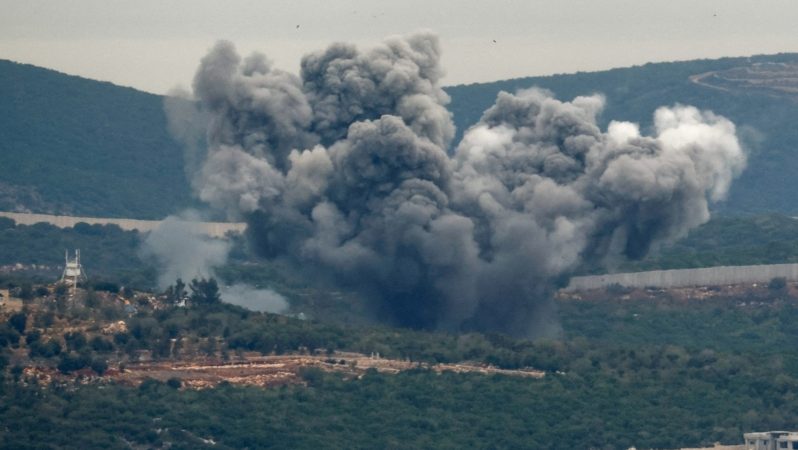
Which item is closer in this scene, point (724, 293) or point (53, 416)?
point (53, 416)

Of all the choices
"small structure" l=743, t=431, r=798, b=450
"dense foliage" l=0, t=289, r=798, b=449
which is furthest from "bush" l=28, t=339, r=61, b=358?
"small structure" l=743, t=431, r=798, b=450

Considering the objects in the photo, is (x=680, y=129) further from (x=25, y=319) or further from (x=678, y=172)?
(x=25, y=319)

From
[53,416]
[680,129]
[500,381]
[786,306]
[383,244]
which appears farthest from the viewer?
[786,306]

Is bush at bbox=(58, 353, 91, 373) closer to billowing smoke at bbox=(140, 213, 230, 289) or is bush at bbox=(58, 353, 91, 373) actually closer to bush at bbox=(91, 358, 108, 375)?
bush at bbox=(91, 358, 108, 375)

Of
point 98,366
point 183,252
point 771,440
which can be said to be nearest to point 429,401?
point 98,366

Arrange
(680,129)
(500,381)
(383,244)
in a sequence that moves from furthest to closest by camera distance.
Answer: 1. (680,129)
2. (383,244)
3. (500,381)

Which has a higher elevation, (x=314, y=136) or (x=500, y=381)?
(x=314, y=136)

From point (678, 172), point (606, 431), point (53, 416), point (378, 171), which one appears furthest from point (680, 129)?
point (53, 416)
